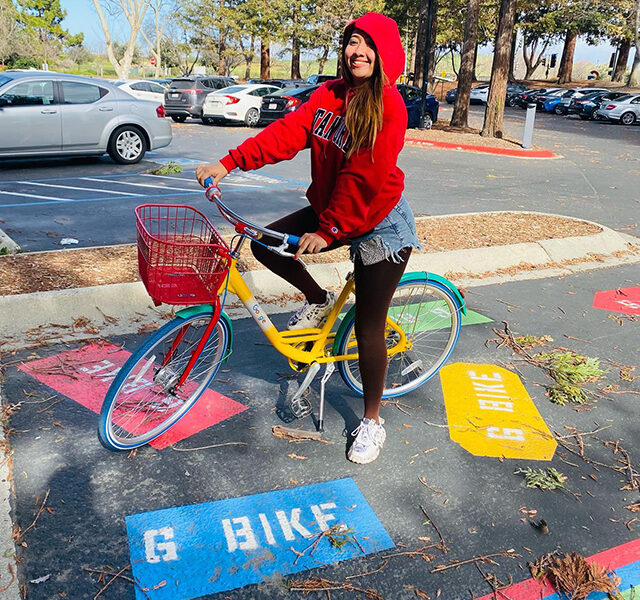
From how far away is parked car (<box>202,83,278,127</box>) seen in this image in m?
20.8

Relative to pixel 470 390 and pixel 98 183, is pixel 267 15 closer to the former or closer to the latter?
pixel 98 183

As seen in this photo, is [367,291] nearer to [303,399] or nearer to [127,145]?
[303,399]

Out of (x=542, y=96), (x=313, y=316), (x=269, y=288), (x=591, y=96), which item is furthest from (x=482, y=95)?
(x=313, y=316)

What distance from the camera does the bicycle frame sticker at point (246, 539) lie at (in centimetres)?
249

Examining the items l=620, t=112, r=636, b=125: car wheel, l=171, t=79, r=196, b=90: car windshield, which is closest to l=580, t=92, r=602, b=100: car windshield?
l=620, t=112, r=636, b=125: car wheel

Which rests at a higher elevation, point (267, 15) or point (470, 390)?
point (267, 15)

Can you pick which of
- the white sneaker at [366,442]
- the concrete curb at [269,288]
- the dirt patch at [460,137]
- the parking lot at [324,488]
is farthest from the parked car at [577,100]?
the white sneaker at [366,442]

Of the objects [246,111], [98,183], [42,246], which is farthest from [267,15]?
[42,246]

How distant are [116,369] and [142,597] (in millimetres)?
1964

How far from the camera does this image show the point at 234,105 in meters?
20.8

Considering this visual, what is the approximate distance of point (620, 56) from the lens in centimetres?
5384

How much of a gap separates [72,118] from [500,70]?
1286cm

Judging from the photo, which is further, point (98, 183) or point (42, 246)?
point (98, 183)

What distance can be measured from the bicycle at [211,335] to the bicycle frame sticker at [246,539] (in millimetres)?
606
